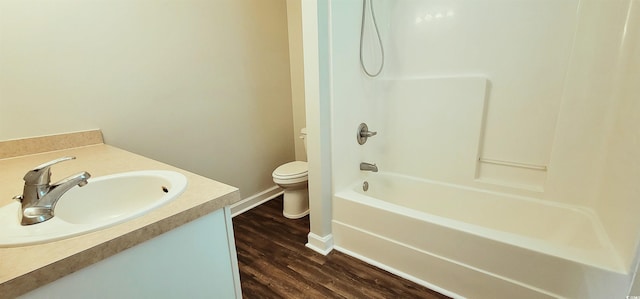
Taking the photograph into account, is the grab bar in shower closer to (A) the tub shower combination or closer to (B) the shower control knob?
(A) the tub shower combination

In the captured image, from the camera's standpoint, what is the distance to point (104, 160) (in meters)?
1.20

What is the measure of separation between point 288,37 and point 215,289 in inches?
90.5

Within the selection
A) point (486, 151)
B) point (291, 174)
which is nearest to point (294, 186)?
point (291, 174)

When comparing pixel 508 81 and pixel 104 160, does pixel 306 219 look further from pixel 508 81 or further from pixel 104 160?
pixel 508 81

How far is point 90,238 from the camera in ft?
1.90

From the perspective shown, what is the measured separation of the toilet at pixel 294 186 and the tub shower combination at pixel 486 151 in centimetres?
44

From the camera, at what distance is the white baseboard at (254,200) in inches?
91.5

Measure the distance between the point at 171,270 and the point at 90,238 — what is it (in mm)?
211

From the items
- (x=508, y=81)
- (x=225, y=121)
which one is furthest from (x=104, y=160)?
(x=508, y=81)

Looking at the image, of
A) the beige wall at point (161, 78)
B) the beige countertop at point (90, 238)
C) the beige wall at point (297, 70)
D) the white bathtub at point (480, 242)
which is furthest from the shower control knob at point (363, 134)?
the beige countertop at point (90, 238)

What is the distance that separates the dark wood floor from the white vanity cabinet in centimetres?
70

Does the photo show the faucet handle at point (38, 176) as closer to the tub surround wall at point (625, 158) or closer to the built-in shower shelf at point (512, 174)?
the tub surround wall at point (625, 158)

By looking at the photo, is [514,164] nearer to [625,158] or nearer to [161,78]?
[625,158]

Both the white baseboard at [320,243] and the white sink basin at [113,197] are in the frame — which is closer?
the white sink basin at [113,197]
